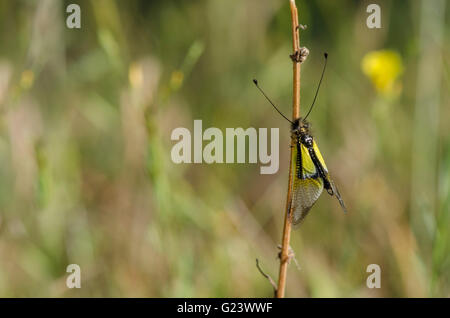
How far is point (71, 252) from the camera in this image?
267 cm

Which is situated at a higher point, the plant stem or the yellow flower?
the yellow flower

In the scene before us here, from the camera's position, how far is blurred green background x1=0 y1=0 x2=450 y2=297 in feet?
8.04

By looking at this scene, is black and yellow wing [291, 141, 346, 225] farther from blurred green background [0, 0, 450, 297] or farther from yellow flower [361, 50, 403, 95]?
yellow flower [361, 50, 403, 95]

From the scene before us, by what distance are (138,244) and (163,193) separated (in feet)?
2.43

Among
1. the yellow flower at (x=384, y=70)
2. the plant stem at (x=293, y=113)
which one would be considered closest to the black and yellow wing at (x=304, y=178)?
the plant stem at (x=293, y=113)

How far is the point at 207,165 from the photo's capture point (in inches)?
133

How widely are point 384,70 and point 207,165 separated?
1.16 metres

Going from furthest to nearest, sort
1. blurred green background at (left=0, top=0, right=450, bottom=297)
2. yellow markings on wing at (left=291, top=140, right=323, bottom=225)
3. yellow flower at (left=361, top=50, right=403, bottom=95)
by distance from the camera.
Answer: yellow flower at (left=361, top=50, right=403, bottom=95), blurred green background at (left=0, top=0, right=450, bottom=297), yellow markings on wing at (left=291, top=140, right=323, bottom=225)

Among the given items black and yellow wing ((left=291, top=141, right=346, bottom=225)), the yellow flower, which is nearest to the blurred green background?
the yellow flower

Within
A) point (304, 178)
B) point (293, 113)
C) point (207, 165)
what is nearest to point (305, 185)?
point (304, 178)

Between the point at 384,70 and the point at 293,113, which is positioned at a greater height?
the point at 384,70

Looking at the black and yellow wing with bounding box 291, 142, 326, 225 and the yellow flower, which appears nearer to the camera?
the black and yellow wing with bounding box 291, 142, 326, 225

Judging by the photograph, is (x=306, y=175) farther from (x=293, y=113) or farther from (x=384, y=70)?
(x=384, y=70)
